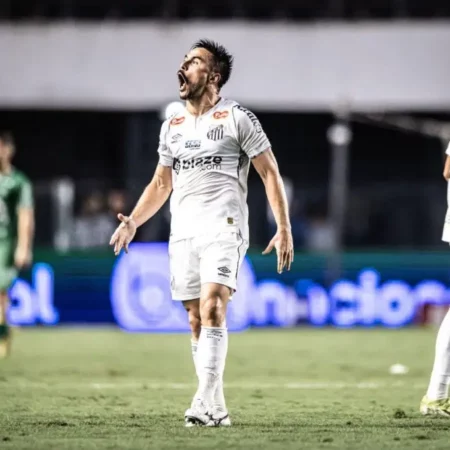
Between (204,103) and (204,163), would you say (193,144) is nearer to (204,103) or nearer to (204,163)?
(204,163)

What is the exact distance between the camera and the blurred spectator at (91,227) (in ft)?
69.2

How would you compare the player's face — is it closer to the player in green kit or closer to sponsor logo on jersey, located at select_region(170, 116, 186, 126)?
sponsor logo on jersey, located at select_region(170, 116, 186, 126)

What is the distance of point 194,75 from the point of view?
8.27 metres

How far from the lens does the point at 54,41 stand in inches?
1053

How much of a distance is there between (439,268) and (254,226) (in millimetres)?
2928

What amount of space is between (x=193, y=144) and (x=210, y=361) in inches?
51.7

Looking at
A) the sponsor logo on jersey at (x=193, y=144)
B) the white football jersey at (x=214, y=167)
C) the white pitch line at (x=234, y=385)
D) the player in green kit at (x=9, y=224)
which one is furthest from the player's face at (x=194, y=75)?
the player in green kit at (x=9, y=224)

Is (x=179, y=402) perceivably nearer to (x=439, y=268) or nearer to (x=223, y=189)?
(x=223, y=189)

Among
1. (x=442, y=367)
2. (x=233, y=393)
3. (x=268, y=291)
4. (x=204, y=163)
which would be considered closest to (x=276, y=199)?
(x=204, y=163)

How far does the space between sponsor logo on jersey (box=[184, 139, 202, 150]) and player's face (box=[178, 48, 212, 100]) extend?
263 millimetres

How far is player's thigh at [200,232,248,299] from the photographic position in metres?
7.99

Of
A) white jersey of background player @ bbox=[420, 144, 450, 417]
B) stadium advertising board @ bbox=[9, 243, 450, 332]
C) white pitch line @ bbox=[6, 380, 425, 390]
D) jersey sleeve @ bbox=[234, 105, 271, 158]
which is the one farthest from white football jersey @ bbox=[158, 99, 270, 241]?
stadium advertising board @ bbox=[9, 243, 450, 332]

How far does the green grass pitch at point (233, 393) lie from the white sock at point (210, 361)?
0.76ft

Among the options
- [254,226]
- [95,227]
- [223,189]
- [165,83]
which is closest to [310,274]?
[254,226]
